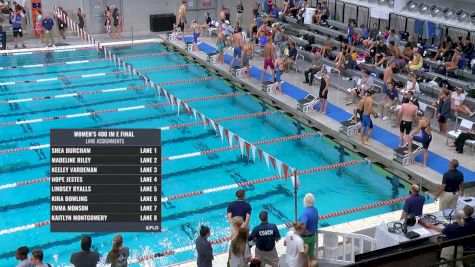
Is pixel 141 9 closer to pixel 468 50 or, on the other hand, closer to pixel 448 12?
pixel 448 12

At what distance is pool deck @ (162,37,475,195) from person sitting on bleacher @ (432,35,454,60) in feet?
8.47

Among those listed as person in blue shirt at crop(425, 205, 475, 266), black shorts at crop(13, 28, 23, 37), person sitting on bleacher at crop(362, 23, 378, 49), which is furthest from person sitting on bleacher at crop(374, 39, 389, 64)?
black shorts at crop(13, 28, 23, 37)

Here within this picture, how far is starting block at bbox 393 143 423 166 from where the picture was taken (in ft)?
39.5

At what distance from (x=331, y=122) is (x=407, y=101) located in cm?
238

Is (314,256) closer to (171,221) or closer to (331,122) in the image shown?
(171,221)

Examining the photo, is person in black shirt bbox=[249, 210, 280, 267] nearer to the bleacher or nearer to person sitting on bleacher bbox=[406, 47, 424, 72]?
the bleacher

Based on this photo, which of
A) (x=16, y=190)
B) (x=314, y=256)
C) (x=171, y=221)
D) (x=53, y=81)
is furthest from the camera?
(x=53, y=81)

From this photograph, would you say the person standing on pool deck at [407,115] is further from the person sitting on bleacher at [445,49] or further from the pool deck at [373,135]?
the person sitting on bleacher at [445,49]

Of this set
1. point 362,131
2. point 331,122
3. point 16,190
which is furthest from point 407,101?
point 16,190

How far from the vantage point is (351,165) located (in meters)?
12.6

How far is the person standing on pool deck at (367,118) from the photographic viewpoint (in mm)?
12617

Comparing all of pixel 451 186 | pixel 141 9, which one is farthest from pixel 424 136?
pixel 141 9

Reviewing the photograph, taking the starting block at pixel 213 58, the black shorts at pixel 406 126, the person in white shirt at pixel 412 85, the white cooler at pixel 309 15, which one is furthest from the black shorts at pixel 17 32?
the black shorts at pixel 406 126

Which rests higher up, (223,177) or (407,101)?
(407,101)
